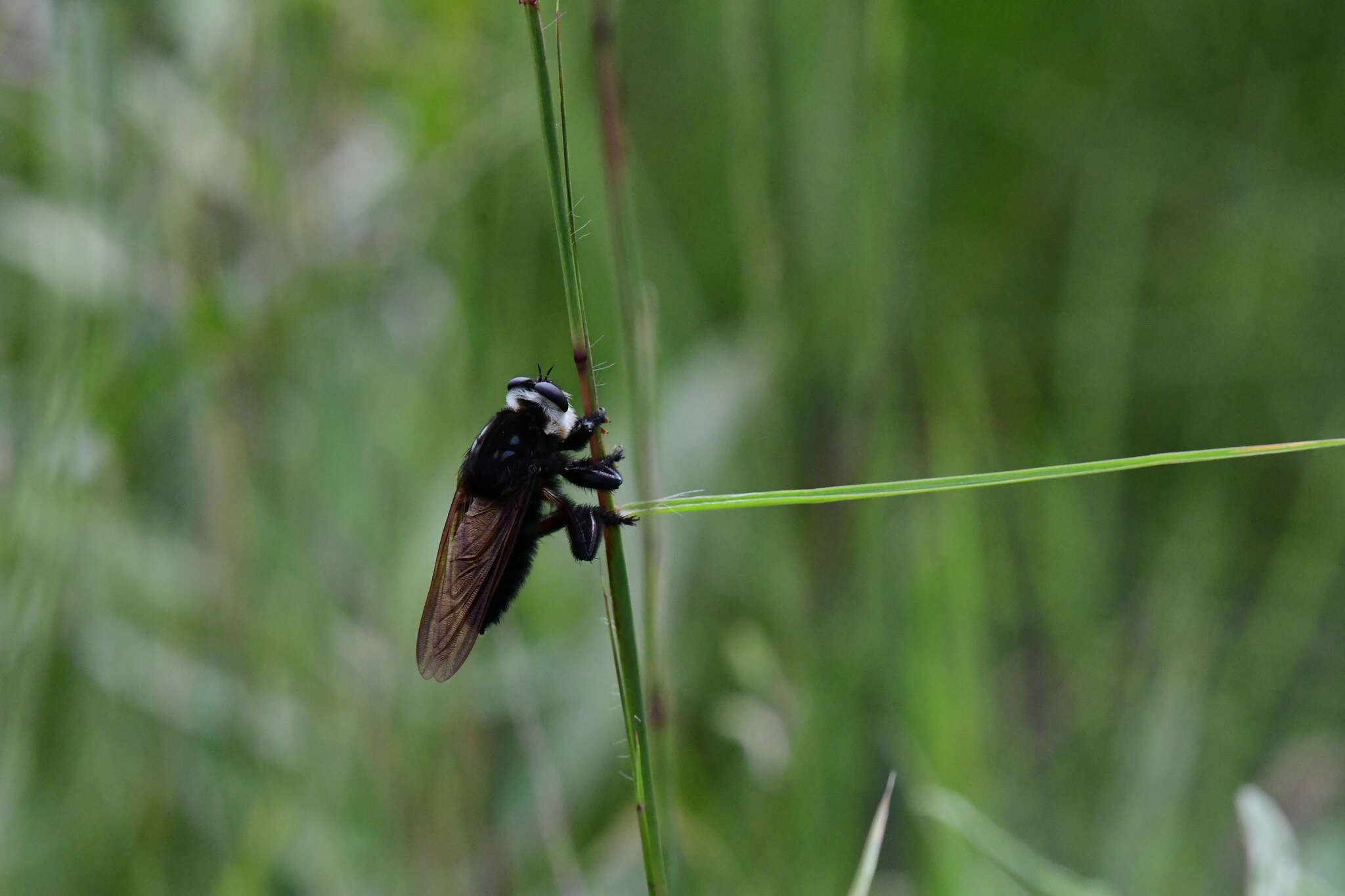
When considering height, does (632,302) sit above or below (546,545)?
above

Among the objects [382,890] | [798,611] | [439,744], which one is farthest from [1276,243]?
[382,890]

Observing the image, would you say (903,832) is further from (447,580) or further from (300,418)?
(300,418)

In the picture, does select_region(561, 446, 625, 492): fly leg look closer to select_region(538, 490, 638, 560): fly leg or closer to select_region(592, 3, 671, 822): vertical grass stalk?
select_region(538, 490, 638, 560): fly leg

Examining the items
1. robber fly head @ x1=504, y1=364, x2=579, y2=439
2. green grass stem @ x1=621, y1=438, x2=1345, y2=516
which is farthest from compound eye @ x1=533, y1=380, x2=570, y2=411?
green grass stem @ x1=621, y1=438, x2=1345, y2=516

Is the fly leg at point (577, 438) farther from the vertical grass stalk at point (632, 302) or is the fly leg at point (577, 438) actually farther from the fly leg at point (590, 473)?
the vertical grass stalk at point (632, 302)

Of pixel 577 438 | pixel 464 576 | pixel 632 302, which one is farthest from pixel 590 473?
pixel 632 302

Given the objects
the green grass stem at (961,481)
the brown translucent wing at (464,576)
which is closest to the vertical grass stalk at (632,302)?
the green grass stem at (961,481)

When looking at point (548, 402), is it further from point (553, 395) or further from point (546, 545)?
point (546, 545)
